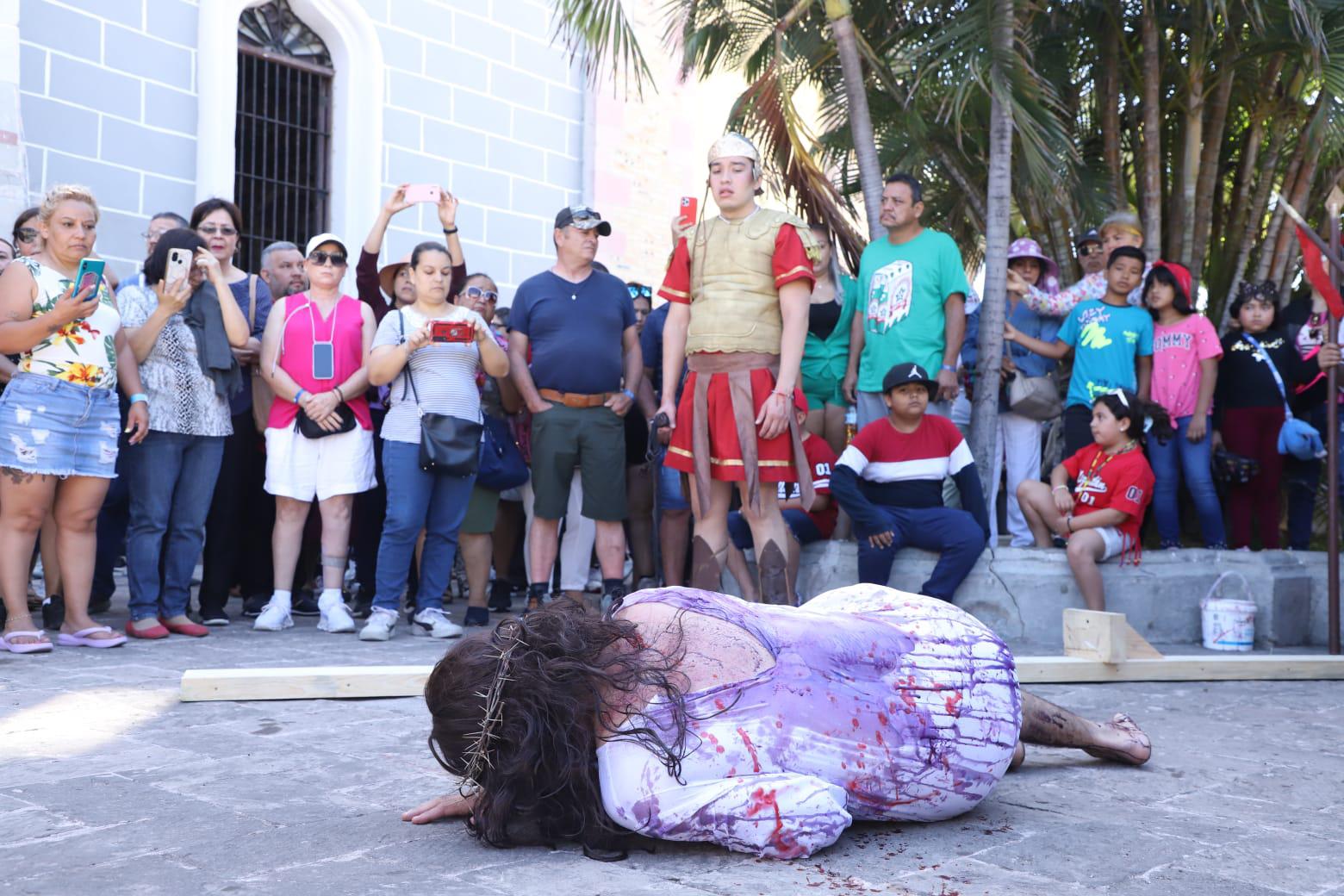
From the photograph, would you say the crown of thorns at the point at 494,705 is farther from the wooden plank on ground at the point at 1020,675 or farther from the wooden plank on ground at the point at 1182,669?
the wooden plank on ground at the point at 1182,669

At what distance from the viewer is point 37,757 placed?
3.58 meters

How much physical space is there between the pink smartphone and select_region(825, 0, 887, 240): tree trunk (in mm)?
2470

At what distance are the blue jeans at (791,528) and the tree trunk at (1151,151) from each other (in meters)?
3.73

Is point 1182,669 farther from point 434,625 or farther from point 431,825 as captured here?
point 431,825

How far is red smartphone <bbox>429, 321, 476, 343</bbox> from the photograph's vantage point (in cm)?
613

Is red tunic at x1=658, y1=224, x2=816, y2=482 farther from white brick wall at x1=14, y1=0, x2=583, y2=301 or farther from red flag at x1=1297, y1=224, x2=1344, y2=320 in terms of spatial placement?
white brick wall at x1=14, y1=0, x2=583, y2=301

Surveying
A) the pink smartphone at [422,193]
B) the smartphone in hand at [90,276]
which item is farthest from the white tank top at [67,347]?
the pink smartphone at [422,193]

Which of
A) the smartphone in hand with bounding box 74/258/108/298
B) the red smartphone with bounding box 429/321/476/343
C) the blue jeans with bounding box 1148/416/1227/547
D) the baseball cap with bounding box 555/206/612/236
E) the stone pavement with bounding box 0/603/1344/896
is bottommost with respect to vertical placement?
the stone pavement with bounding box 0/603/1344/896

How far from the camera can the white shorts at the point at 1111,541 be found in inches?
260

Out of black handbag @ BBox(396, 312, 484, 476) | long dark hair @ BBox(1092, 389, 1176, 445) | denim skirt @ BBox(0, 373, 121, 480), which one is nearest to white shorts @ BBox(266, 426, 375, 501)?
black handbag @ BBox(396, 312, 484, 476)

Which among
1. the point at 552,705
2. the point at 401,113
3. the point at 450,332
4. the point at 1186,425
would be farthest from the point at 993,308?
the point at 401,113

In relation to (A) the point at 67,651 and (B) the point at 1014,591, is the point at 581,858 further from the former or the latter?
(B) the point at 1014,591

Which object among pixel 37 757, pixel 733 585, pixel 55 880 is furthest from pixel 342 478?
pixel 55 880

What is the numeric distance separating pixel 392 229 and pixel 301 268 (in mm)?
4015
